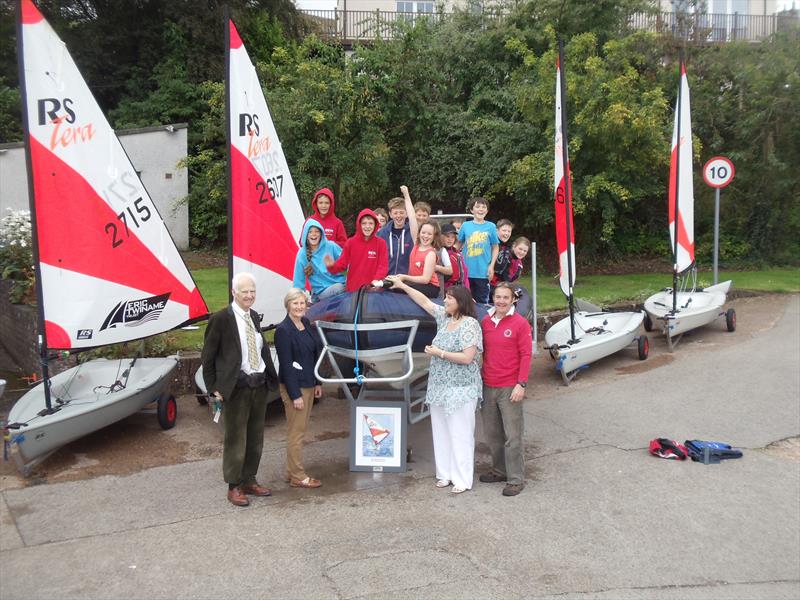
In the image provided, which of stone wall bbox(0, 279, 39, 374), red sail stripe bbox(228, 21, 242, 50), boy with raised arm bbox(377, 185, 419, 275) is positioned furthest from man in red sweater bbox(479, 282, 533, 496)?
stone wall bbox(0, 279, 39, 374)

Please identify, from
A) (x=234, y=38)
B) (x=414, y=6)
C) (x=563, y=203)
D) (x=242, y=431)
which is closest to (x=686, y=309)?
(x=563, y=203)

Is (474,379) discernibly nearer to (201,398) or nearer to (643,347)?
(201,398)

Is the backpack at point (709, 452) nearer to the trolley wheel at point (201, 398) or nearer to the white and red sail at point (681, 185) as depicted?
the trolley wheel at point (201, 398)

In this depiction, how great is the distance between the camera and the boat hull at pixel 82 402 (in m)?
6.62

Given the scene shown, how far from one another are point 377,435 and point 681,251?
7451 mm

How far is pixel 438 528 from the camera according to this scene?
5.56 metres

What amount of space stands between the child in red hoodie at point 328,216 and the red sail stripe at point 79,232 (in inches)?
70.3

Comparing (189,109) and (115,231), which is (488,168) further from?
(115,231)

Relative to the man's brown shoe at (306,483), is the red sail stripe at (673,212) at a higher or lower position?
higher

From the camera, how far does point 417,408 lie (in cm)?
900

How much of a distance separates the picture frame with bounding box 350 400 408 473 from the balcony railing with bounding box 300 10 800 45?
1251cm

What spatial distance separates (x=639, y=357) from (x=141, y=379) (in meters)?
6.74

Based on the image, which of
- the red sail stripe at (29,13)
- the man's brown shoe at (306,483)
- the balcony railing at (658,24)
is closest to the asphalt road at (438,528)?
the man's brown shoe at (306,483)

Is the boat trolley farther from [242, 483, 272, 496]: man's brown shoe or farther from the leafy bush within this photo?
the leafy bush
